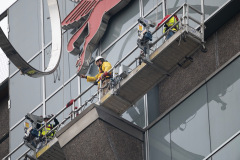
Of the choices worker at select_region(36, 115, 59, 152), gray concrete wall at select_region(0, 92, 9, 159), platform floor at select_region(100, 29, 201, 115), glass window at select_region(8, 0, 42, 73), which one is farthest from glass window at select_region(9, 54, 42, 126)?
platform floor at select_region(100, 29, 201, 115)

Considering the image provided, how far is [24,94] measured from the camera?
44.9 meters

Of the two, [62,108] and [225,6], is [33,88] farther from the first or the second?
[225,6]

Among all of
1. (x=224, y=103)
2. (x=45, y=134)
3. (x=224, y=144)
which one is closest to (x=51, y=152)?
(x=45, y=134)

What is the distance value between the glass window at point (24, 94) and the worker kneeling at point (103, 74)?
5.44 metres

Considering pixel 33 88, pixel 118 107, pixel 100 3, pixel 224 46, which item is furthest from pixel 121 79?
pixel 33 88

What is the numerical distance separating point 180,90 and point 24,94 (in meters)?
10.4

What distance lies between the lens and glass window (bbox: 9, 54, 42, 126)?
4419 cm

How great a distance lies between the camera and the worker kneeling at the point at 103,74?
121 ft

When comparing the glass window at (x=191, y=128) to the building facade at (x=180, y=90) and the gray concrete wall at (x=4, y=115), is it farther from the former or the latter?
the gray concrete wall at (x=4, y=115)

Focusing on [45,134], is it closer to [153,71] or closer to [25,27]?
[153,71]

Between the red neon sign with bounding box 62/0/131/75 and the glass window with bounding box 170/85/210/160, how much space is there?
611cm

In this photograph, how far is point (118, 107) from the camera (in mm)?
36500

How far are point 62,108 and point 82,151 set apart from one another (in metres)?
6.01

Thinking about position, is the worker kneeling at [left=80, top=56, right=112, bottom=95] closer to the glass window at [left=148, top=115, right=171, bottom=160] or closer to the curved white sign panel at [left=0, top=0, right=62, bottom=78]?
the curved white sign panel at [left=0, top=0, right=62, bottom=78]
